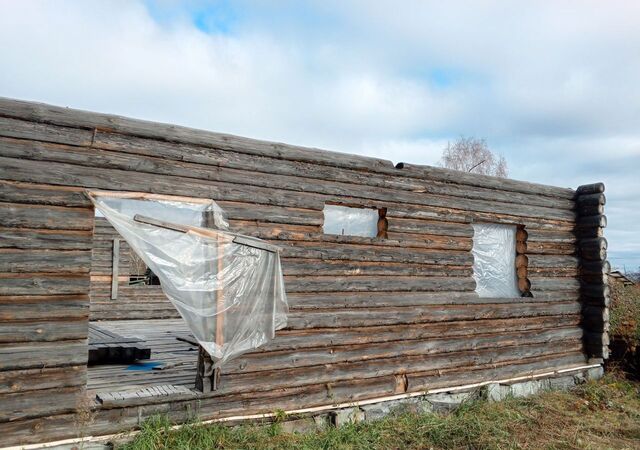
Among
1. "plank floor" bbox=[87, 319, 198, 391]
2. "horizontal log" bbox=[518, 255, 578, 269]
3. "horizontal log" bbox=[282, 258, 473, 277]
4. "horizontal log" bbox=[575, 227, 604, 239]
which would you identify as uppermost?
"horizontal log" bbox=[575, 227, 604, 239]

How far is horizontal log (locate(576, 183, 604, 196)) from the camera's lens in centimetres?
1007

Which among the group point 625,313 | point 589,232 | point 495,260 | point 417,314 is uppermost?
point 589,232

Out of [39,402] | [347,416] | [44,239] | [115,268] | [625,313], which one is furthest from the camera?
[115,268]

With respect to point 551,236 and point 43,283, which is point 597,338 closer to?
point 551,236

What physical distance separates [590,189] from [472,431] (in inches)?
212

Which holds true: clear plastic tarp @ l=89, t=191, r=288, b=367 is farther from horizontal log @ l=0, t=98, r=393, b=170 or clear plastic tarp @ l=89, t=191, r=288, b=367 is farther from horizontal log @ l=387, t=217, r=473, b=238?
horizontal log @ l=387, t=217, r=473, b=238

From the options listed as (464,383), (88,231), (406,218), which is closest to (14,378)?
(88,231)

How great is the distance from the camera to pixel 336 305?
23.1 feet

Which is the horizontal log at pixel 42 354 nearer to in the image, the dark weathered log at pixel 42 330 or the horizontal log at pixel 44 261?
the dark weathered log at pixel 42 330

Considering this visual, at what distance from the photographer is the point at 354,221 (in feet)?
24.7

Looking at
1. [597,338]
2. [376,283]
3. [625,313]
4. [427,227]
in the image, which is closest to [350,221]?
[376,283]

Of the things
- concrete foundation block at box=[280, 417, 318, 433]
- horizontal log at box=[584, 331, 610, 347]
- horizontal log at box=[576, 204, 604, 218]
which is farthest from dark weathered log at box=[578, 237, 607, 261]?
concrete foundation block at box=[280, 417, 318, 433]

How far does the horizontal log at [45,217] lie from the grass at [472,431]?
2.07 meters

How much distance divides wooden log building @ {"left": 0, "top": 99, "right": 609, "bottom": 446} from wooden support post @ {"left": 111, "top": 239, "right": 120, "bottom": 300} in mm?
2053
